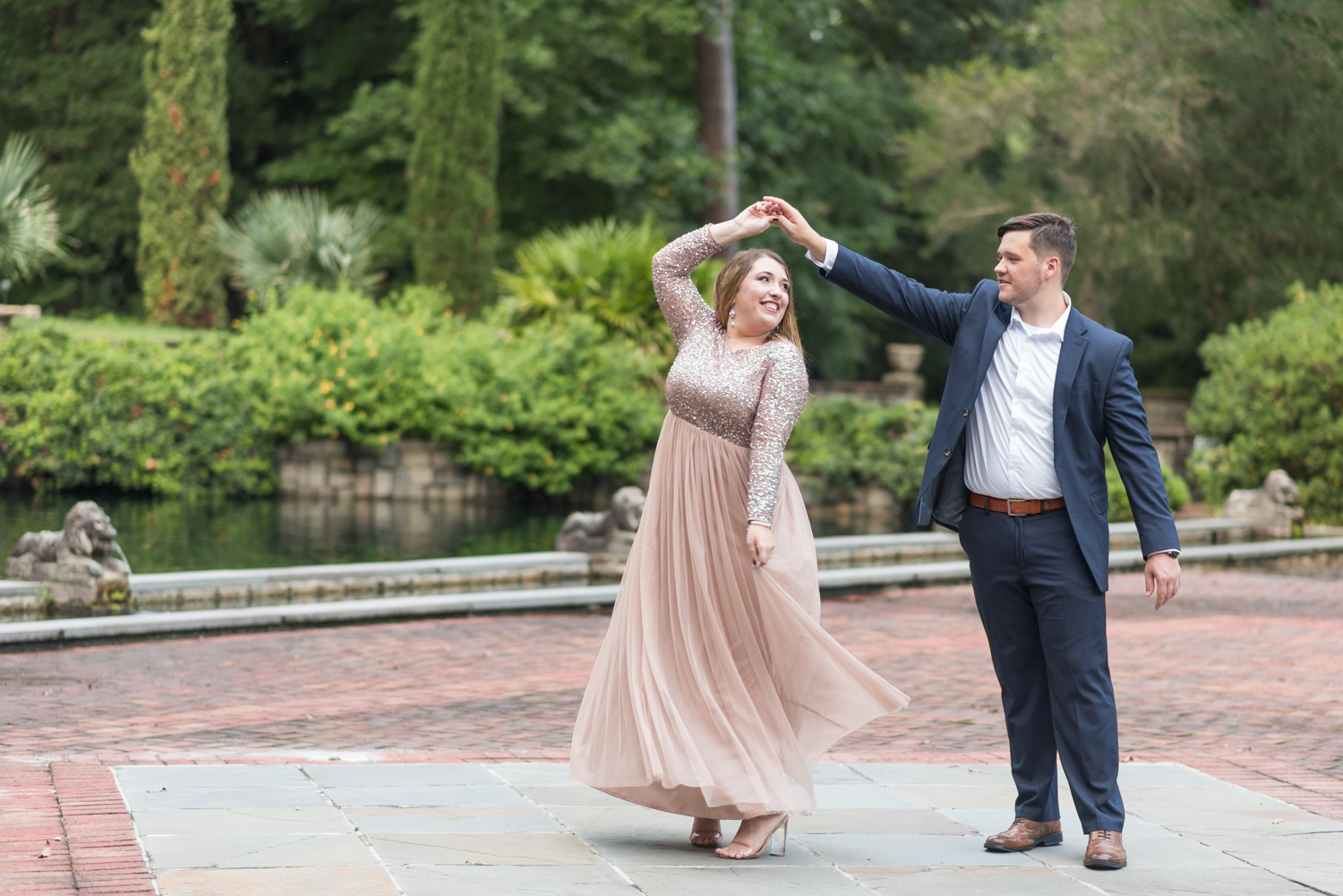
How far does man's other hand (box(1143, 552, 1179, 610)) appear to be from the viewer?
4.04 metres

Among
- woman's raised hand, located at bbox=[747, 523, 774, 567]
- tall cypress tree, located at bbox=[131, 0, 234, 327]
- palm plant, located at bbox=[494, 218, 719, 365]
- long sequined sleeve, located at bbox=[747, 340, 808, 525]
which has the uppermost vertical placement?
tall cypress tree, located at bbox=[131, 0, 234, 327]

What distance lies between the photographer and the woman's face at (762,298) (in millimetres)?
4180

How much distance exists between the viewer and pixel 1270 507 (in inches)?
621

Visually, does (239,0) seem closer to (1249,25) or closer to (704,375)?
(1249,25)

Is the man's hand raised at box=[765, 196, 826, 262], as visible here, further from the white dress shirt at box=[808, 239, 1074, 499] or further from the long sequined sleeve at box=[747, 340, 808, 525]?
the long sequined sleeve at box=[747, 340, 808, 525]

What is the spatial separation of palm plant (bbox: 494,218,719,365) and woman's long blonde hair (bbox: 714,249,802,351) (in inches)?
561

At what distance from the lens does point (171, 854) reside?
3789 millimetres

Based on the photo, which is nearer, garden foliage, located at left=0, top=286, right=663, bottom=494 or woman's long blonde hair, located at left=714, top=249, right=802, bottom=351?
woman's long blonde hair, located at left=714, top=249, right=802, bottom=351

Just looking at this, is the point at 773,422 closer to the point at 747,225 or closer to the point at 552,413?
the point at 747,225

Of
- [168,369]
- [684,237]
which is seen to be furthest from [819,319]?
[684,237]

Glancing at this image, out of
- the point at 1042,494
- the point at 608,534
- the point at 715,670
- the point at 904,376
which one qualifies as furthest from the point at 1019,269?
the point at 904,376

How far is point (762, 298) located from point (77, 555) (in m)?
5.76

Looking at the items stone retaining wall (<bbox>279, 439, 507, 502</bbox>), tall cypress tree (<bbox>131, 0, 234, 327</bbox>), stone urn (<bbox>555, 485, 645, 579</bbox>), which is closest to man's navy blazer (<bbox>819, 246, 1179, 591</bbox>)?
stone urn (<bbox>555, 485, 645, 579</bbox>)

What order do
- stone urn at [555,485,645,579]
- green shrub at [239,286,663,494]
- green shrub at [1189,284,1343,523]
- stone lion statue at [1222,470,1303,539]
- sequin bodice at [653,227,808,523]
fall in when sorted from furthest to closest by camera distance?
green shrub at [239,286,663,494] < green shrub at [1189,284,1343,523] < stone lion statue at [1222,470,1303,539] < stone urn at [555,485,645,579] < sequin bodice at [653,227,808,523]
